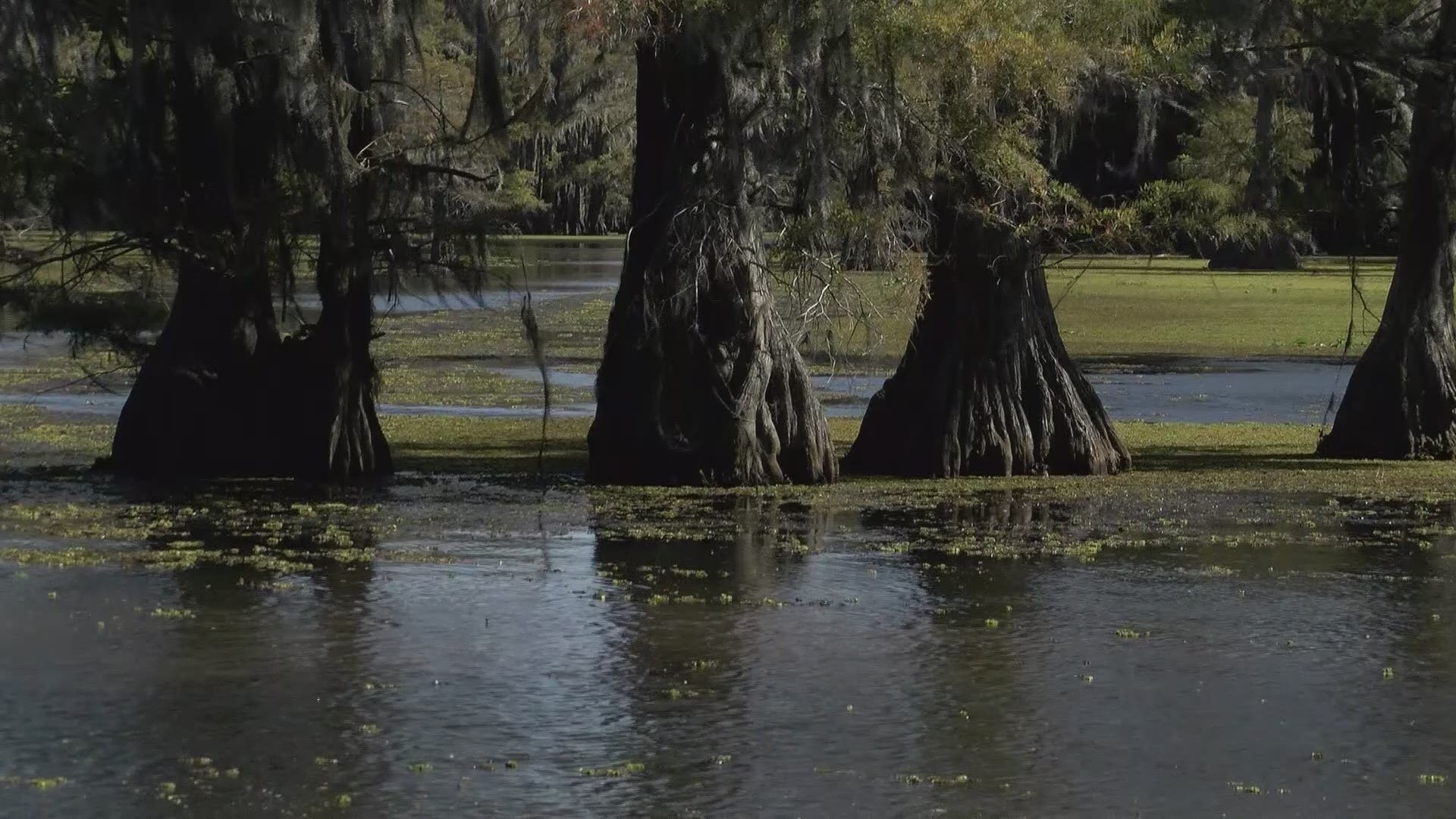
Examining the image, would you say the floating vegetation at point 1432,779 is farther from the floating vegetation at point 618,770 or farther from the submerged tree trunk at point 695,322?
the submerged tree trunk at point 695,322

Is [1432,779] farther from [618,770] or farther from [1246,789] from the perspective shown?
[618,770]

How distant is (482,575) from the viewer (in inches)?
509

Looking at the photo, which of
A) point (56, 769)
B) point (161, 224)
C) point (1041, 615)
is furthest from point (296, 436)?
point (56, 769)

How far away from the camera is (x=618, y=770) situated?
857cm

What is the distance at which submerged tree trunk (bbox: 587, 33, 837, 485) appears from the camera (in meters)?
16.4

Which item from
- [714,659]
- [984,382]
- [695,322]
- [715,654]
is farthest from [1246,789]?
[984,382]

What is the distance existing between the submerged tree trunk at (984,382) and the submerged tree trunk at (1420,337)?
8.49 feet

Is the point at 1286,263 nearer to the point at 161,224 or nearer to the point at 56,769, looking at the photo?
the point at 161,224

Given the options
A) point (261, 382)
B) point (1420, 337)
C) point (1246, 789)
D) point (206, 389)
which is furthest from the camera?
point (1420, 337)

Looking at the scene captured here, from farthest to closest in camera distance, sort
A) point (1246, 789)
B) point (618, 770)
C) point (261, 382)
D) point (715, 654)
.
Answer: point (261, 382)
point (715, 654)
point (618, 770)
point (1246, 789)

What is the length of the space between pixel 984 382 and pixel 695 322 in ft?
8.20

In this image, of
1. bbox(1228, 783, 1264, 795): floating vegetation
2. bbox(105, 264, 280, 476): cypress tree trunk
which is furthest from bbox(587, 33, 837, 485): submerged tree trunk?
bbox(1228, 783, 1264, 795): floating vegetation

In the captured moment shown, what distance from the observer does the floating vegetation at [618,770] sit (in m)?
8.51

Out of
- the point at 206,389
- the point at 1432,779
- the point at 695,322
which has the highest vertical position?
the point at 695,322
